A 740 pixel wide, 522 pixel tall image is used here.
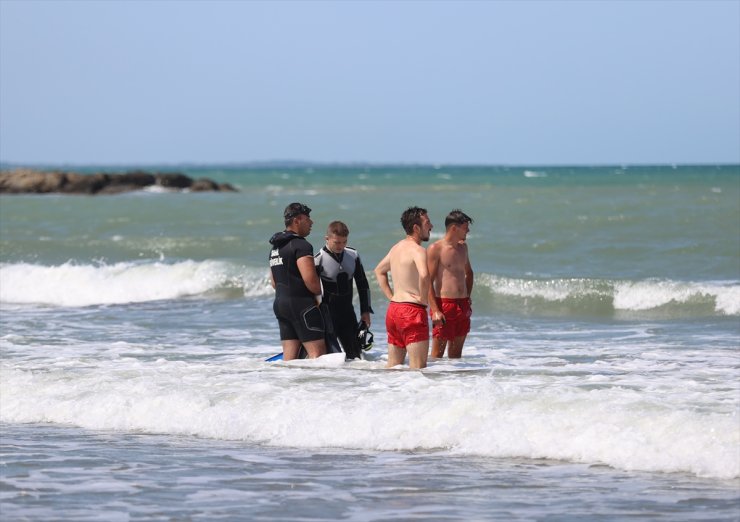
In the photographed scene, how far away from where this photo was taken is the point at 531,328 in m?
15.0

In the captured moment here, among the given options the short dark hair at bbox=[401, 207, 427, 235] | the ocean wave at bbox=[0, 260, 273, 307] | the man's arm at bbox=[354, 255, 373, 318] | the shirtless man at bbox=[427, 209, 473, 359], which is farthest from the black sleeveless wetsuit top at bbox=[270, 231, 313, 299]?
the ocean wave at bbox=[0, 260, 273, 307]

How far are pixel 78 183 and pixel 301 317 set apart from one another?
52.6m

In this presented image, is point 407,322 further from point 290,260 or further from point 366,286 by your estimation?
point 290,260

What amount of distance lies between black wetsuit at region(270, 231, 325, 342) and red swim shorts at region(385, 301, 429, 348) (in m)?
0.72

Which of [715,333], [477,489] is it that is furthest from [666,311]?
[477,489]

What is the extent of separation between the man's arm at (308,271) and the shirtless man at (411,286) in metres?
0.60

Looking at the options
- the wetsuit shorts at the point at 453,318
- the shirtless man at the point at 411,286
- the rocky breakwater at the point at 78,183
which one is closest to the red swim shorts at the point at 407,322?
the shirtless man at the point at 411,286

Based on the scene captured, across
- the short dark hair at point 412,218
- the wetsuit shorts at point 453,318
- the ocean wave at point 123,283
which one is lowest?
the ocean wave at point 123,283

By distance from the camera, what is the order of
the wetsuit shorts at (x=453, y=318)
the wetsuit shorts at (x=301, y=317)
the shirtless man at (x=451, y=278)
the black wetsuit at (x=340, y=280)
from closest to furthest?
the wetsuit shorts at (x=301, y=317), the black wetsuit at (x=340, y=280), the shirtless man at (x=451, y=278), the wetsuit shorts at (x=453, y=318)

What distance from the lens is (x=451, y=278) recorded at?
10852mm

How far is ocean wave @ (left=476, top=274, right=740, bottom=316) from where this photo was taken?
16900 mm

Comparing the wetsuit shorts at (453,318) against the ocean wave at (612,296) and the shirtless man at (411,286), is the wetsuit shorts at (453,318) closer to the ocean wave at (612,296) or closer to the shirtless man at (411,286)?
the shirtless man at (411,286)

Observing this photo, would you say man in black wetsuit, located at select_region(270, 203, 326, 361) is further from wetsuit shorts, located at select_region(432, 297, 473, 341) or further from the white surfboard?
wetsuit shorts, located at select_region(432, 297, 473, 341)

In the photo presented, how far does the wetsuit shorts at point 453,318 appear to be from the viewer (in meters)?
10.9
